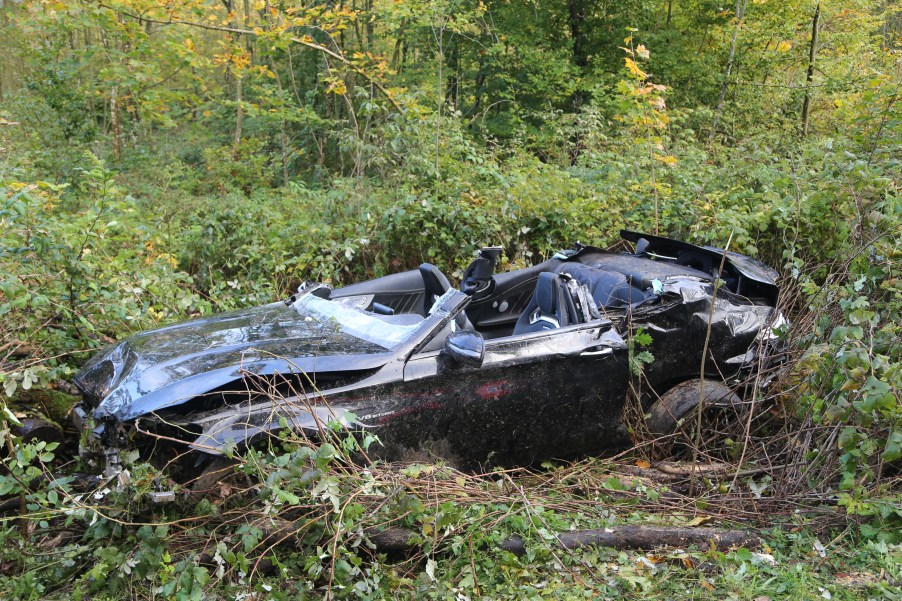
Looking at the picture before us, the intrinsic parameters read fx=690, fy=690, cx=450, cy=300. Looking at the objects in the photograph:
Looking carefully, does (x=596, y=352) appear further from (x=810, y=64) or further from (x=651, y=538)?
(x=810, y=64)

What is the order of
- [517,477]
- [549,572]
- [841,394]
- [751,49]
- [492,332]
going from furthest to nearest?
[751,49], [492,332], [517,477], [841,394], [549,572]

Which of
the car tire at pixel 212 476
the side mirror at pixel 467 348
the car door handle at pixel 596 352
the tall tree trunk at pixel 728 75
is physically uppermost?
the tall tree trunk at pixel 728 75

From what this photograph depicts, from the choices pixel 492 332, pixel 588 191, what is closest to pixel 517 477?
pixel 492 332

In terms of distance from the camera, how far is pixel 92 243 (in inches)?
228

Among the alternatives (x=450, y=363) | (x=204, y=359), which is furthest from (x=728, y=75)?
(x=204, y=359)

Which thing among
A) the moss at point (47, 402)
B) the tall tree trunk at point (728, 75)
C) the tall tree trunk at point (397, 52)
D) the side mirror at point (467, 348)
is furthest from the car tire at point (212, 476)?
the tall tree trunk at point (397, 52)

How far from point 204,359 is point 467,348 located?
139cm

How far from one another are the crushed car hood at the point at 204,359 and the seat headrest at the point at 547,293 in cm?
149

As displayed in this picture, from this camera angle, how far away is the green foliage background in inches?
180

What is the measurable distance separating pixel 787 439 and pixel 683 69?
12.7m

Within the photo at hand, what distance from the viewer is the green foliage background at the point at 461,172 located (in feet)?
15.0

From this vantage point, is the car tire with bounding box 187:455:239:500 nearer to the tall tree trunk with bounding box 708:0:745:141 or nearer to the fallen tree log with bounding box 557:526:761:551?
the fallen tree log with bounding box 557:526:761:551

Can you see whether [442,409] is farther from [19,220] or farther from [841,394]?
[19,220]

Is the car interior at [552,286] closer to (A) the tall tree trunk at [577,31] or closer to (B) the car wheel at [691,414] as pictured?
A: (B) the car wheel at [691,414]
